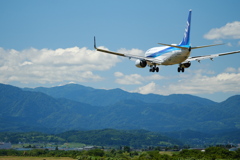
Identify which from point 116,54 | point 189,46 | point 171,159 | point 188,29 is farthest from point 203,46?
point 171,159

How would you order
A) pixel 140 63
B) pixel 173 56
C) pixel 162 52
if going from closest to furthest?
pixel 173 56 < pixel 162 52 < pixel 140 63

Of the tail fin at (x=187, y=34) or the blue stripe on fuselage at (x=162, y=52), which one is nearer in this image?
the tail fin at (x=187, y=34)

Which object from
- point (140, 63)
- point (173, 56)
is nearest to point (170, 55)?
point (173, 56)

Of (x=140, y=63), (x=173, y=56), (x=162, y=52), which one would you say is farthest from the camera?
(x=140, y=63)

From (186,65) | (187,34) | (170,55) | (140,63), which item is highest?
(187,34)

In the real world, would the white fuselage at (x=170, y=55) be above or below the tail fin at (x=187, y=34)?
below

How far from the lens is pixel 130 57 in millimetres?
92000

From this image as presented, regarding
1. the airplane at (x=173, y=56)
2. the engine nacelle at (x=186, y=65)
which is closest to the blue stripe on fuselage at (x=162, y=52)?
the airplane at (x=173, y=56)

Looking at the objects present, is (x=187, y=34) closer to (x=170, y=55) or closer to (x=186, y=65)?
(x=170, y=55)

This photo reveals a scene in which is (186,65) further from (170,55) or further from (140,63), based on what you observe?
(140,63)

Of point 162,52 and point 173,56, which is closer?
point 173,56

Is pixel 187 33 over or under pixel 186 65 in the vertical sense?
over

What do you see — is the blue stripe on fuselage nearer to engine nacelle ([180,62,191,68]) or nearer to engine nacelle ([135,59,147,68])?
engine nacelle ([135,59,147,68])

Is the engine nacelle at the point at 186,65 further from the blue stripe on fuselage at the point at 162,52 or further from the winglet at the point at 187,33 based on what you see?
the winglet at the point at 187,33
